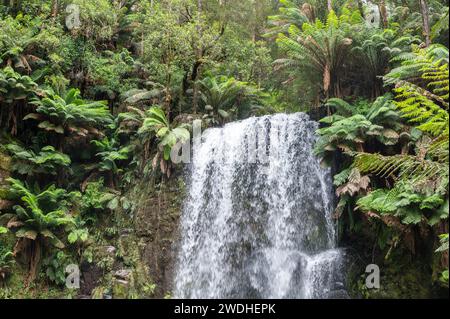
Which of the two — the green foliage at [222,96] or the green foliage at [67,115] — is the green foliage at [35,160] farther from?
the green foliage at [222,96]

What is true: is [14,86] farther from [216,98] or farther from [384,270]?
[384,270]

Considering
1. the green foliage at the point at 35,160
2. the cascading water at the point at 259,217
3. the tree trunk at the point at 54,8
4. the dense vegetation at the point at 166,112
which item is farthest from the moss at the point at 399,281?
the tree trunk at the point at 54,8

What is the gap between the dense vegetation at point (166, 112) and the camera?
833 centimetres

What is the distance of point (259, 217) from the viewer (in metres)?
10.4

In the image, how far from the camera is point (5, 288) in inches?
367

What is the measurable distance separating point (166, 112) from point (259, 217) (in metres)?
4.62

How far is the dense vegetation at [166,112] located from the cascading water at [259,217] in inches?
28.1

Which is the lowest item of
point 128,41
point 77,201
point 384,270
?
point 384,270

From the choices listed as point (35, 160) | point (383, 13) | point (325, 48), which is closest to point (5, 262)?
point (35, 160)

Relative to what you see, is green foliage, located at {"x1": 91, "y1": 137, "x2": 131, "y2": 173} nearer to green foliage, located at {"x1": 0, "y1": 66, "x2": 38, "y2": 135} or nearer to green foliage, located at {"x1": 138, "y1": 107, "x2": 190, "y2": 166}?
green foliage, located at {"x1": 138, "y1": 107, "x2": 190, "y2": 166}

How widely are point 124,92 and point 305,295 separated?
824 centimetres

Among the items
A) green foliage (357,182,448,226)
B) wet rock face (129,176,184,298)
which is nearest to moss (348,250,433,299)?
green foliage (357,182,448,226)

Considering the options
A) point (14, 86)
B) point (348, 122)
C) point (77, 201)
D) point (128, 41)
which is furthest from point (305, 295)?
point (128, 41)

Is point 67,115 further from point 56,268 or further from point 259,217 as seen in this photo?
point 259,217
